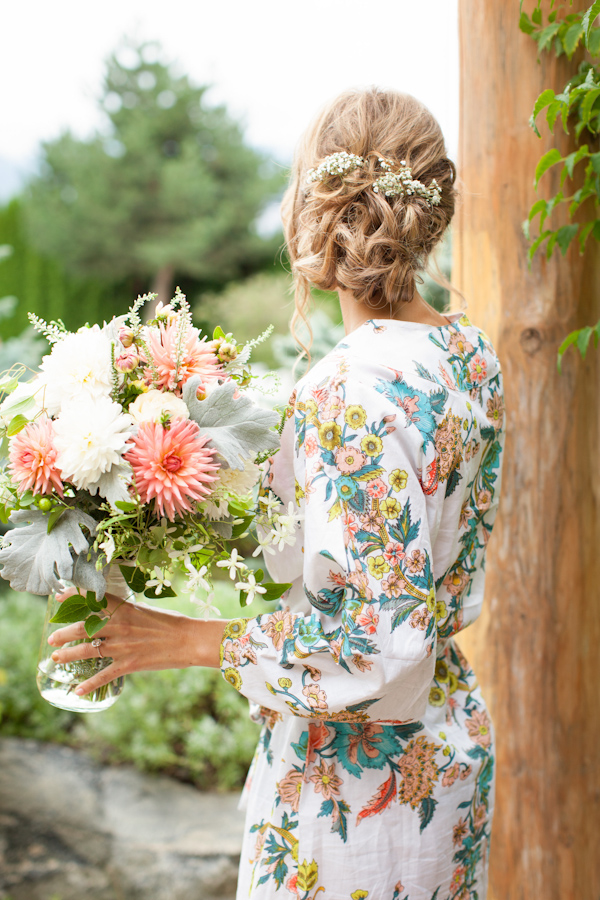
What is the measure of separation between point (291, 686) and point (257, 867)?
0.36 meters

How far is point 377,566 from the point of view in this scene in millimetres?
831

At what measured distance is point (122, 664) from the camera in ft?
3.35

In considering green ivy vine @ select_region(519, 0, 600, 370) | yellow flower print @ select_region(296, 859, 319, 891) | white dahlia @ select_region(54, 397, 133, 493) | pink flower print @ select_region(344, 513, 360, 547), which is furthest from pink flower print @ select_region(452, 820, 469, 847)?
green ivy vine @ select_region(519, 0, 600, 370)

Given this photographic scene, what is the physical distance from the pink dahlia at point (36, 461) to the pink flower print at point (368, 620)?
43 centimetres

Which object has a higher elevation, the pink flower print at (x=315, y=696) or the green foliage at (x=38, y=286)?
the green foliage at (x=38, y=286)

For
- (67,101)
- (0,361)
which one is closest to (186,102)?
(67,101)

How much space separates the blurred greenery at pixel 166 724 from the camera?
298 cm

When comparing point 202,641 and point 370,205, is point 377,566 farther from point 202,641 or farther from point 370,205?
point 370,205

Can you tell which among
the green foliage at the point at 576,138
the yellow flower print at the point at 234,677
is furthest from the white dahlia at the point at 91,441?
the green foliage at the point at 576,138

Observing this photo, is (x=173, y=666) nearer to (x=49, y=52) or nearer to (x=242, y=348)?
(x=242, y=348)

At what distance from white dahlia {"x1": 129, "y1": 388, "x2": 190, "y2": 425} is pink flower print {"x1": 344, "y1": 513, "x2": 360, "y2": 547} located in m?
0.26

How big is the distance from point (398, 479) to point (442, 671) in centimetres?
50

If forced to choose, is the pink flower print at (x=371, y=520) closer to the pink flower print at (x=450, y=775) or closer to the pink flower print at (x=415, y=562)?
the pink flower print at (x=415, y=562)

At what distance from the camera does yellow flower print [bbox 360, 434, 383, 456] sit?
85cm
